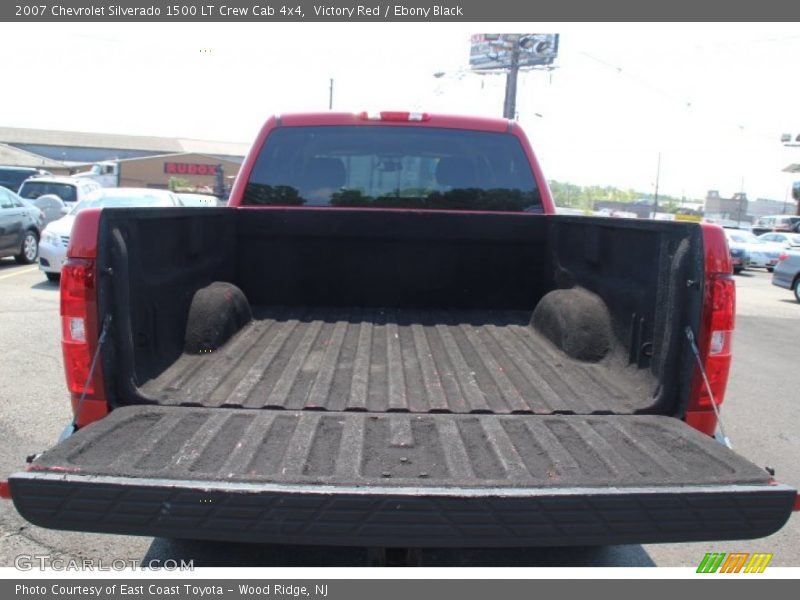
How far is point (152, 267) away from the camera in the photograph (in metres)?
3.17

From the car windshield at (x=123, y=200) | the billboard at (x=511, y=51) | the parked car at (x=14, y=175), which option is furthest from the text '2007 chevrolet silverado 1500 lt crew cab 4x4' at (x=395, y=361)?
the billboard at (x=511, y=51)

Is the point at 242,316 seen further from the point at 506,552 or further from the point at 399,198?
the point at 506,552

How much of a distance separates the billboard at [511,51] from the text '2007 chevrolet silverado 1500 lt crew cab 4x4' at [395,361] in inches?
1341

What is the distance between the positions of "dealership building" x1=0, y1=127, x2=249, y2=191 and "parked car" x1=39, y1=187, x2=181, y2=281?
37.3m

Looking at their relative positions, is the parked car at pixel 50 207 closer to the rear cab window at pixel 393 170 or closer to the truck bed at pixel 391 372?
the rear cab window at pixel 393 170

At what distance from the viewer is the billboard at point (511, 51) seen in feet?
132

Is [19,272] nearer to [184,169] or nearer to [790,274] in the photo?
[790,274]

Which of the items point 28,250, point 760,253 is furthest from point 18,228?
point 760,253

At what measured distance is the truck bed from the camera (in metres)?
2.96

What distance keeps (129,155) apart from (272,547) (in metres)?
89.3

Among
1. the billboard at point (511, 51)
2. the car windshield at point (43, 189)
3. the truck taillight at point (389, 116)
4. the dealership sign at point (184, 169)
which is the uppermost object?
the billboard at point (511, 51)
